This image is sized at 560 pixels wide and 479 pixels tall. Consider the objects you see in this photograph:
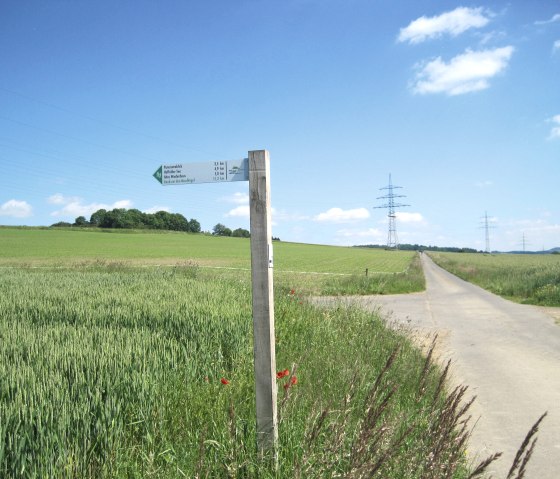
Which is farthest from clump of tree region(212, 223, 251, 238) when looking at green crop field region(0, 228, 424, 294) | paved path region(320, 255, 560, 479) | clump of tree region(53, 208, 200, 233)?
paved path region(320, 255, 560, 479)

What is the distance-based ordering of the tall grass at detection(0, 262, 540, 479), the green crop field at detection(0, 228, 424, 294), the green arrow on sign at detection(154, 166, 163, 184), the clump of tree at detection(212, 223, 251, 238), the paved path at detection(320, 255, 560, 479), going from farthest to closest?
the clump of tree at detection(212, 223, 251, 238)
the green crop field at detection(0, 228, 424, 294)
the paved path at detection(320, 255, 560, 479)
the green arrow on sign at detection(154, 166, 163, 184)
the tall grass at detection(0, 262, 540, 479)

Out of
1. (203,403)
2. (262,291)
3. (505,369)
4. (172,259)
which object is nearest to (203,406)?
(203,403)

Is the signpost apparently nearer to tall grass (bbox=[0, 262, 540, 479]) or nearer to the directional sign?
the directional sign

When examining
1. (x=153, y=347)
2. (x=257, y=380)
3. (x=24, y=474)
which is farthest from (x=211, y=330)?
(x=24, y=474)

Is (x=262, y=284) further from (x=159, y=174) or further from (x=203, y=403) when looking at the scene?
(x=159, y=174)

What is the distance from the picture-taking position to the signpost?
3236 millimetres

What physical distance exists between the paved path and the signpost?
212 centimetres

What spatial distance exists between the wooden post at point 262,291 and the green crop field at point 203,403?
215 mm

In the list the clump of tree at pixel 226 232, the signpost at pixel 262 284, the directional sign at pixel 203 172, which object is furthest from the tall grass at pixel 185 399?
the clump of tree at pixel 226 232

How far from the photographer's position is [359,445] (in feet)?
7.59

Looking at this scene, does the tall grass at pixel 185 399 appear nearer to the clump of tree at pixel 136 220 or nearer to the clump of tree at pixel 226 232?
the clump of tree at pixel 136 220

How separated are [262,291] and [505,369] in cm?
559

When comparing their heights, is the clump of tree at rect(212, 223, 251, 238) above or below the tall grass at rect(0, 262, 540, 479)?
above

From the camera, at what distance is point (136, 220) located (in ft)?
331
